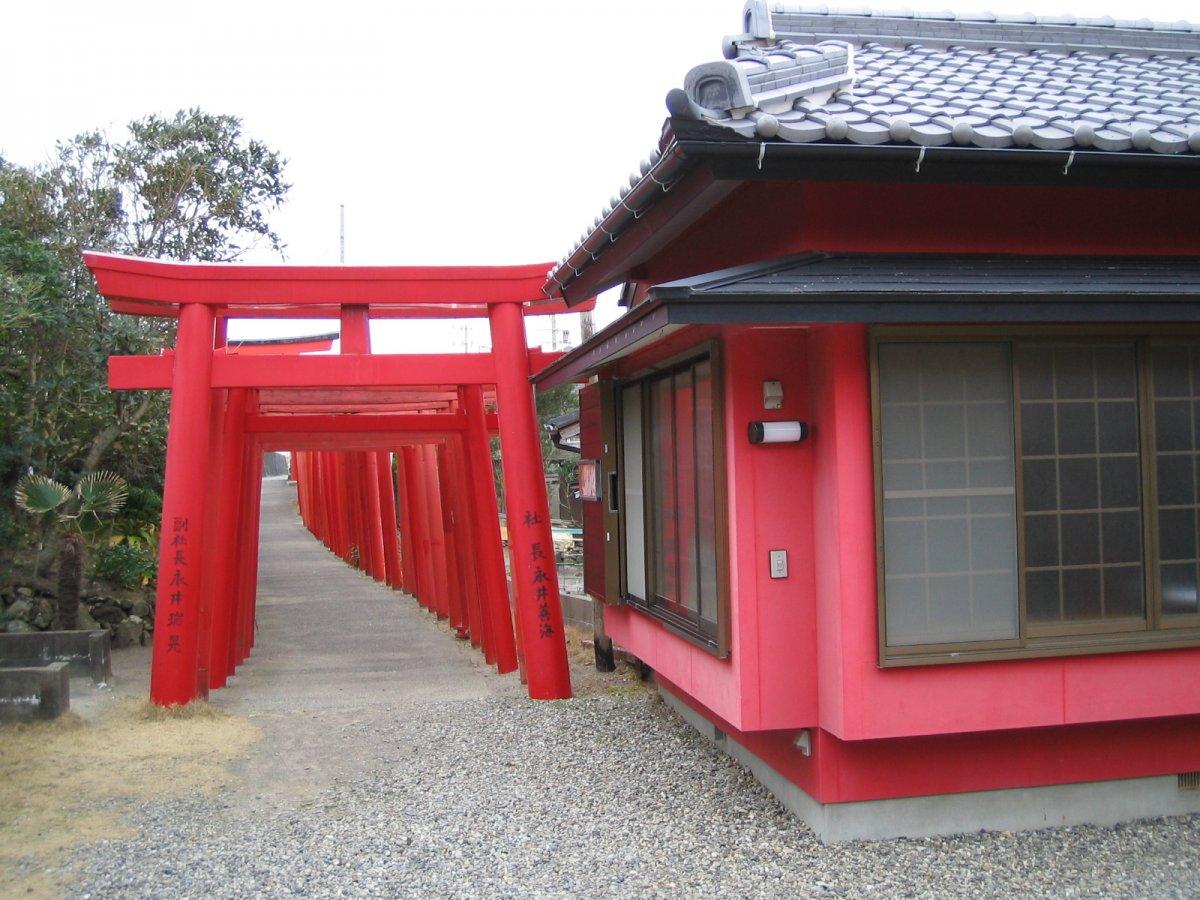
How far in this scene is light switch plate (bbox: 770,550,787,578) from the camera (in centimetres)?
527

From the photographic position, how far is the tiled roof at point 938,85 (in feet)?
15.5

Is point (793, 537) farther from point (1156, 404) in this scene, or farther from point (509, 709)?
point (509, 709)

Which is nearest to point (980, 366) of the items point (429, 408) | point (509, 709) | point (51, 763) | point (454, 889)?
point (454, 889)

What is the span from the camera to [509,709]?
8.88 meters

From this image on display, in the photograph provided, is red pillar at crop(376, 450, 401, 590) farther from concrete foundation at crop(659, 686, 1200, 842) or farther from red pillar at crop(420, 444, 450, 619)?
concrete foundation at crop(659, 686, 1200, 842)

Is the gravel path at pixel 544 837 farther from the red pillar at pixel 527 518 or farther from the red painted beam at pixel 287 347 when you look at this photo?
the red painted beam at pixel 287 347

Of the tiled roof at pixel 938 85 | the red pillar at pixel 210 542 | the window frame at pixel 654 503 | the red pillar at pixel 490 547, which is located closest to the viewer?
the tiled roof at pixel 938 85

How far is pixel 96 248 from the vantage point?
14414 mm

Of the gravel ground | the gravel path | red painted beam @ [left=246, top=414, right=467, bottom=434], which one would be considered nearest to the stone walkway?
the gravel path

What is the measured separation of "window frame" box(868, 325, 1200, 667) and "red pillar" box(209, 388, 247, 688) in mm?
7856

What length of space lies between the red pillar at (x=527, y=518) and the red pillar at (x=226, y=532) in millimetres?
3144

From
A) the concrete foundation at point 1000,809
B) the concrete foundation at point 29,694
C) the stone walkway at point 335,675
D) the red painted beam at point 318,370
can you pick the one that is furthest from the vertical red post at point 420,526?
the concrete foundation at point 1000,809

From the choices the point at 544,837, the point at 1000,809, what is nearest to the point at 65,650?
the point at 544,837

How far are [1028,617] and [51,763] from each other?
6303mm
